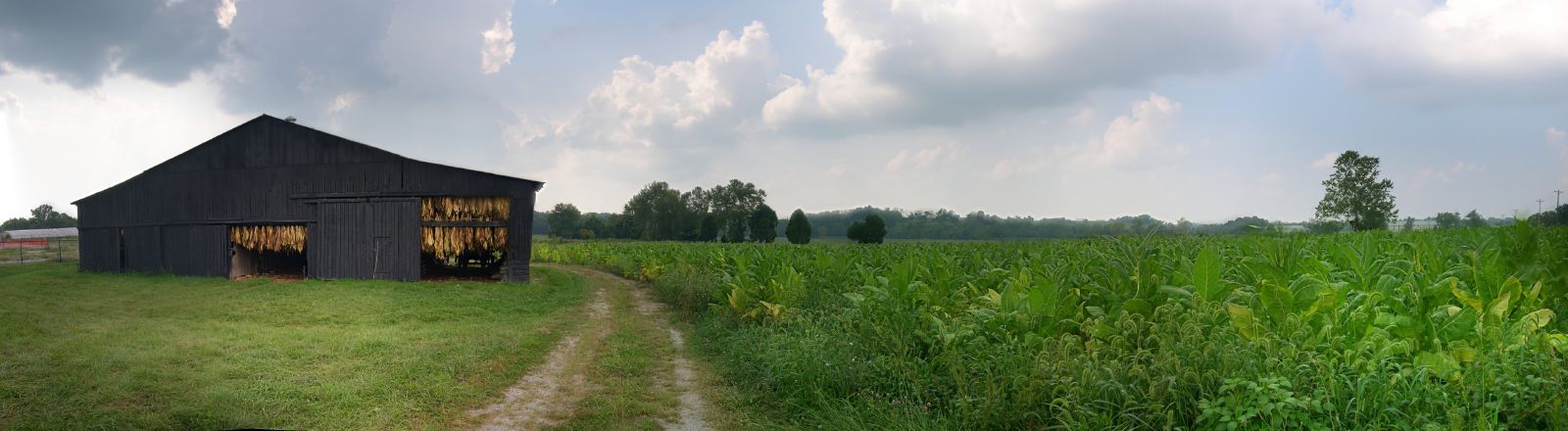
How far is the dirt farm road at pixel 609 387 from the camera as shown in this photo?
6809mm

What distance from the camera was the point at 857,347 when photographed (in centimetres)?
751

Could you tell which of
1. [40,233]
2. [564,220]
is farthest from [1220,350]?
[564,220]

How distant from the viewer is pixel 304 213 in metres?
24.2

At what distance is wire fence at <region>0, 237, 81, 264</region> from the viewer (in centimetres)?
3356

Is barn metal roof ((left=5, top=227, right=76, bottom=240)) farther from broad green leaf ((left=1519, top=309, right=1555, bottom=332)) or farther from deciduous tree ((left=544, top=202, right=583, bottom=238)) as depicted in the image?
broad green leaf ((left=1519, top=309, right=1555, bottom=332))

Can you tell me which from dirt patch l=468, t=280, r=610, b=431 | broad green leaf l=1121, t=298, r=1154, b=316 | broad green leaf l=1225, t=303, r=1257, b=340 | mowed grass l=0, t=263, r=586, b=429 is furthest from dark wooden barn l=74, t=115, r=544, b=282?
broad green leaf l=1225, t=303, r=1257, b=340

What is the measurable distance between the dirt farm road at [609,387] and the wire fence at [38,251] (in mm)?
33239

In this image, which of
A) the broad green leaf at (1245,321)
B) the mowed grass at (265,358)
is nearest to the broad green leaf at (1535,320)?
the broad green leaf at (1245,321)

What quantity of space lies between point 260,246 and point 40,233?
37.5 metres

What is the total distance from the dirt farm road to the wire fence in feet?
109

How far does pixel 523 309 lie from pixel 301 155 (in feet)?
46.9

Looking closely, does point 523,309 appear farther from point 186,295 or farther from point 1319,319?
point 1319,319

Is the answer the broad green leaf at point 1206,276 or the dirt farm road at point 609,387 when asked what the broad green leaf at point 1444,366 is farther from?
the dirt farm road at point 609,387

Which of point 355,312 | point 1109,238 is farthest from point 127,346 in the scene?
point 1109,238
